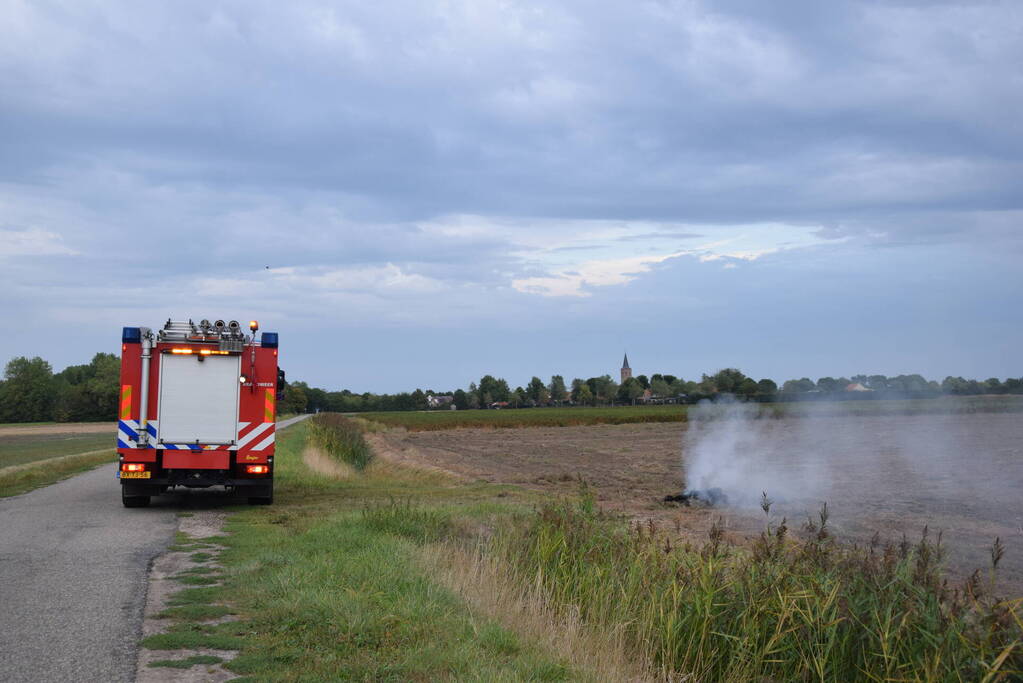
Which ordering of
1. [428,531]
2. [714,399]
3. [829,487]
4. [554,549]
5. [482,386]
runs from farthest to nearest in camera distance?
[482,386] → [714,399] → [829,487] → [428,531] → [554,549]

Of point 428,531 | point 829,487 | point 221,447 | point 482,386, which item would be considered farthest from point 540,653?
point 482,386

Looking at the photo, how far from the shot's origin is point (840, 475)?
28172 millimetres

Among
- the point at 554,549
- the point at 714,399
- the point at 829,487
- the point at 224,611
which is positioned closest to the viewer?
the point at 224,611

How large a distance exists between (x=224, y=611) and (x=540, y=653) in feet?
10.4

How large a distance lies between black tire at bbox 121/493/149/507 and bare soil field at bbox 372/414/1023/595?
30.8 ft

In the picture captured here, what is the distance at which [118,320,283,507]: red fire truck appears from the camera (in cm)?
1602

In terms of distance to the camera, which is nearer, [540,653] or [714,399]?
[540,653]

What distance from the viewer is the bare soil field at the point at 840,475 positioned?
17266 millimetres

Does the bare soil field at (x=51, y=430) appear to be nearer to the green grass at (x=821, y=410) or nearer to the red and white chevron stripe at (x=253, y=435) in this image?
the green grass at (x=821, y=410)

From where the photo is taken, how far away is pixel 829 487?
24859 mm

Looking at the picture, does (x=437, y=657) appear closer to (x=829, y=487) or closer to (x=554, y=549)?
(x=554, y=549)

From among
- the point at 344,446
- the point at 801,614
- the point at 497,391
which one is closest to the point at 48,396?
the point at 497,391

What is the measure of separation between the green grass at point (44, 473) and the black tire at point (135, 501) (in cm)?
445

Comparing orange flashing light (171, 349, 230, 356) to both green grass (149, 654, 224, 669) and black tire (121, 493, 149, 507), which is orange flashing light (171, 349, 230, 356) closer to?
black tire (121, 493, 149, 507)
